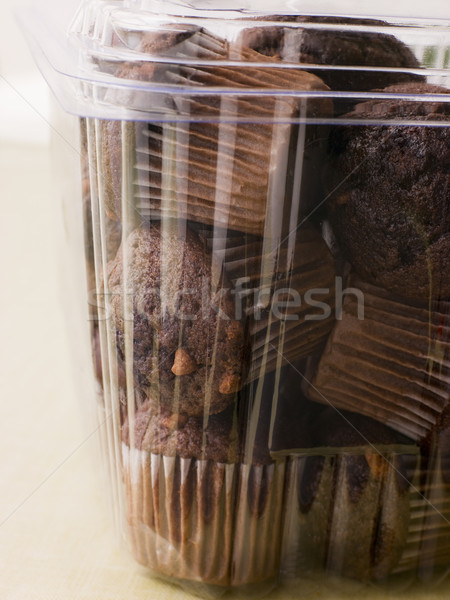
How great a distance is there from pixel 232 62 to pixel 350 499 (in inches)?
15.2

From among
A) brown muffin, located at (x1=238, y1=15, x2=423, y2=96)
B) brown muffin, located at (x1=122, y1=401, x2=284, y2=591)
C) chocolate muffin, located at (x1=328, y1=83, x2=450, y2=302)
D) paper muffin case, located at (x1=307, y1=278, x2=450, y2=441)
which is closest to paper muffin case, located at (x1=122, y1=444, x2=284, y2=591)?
brown muffin, located at (x1=122, y1=401, x2=284, y2=591)

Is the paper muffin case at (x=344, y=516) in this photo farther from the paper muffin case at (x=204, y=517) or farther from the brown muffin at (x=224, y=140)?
the brown muffin at (x=224, y=140)

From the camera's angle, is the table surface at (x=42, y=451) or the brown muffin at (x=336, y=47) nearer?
the brown muffin at (x=336, y=47)

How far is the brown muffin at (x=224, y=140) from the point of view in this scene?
473mm

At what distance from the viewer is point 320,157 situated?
49cm

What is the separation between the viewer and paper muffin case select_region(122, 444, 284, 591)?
58cm

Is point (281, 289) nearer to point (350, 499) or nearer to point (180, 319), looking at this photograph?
point (180, 319)

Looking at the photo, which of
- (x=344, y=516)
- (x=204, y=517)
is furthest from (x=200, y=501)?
(x=344, y=516)

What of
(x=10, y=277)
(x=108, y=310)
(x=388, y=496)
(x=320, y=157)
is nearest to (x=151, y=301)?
(x=108, y=310)

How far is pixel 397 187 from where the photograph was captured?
18.9 inches

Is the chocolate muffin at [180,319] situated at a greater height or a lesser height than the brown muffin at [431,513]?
greater

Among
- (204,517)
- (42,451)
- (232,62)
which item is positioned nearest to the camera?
(232,62)

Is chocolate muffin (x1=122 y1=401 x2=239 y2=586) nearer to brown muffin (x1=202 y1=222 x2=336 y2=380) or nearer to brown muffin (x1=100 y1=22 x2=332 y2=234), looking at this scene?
brown muffin (x1=202 y1=222 x2=336 y2=380)

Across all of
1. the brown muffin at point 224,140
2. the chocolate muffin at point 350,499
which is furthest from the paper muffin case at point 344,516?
the brown muffin at point 224,140
